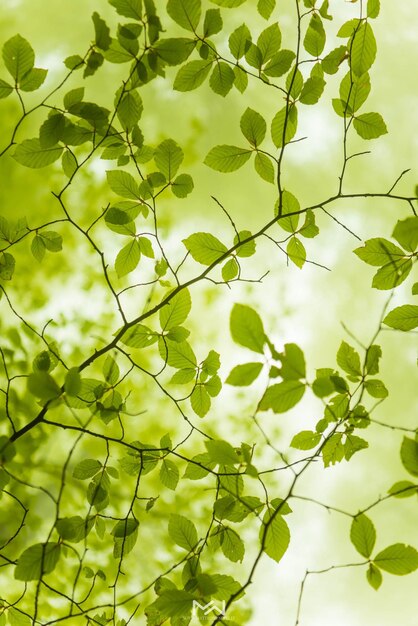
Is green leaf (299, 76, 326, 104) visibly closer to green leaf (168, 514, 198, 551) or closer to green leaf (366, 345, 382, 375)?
green leaf (366, 345, 382, 375)

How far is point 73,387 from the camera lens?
833mm

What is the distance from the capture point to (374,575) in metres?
0.92

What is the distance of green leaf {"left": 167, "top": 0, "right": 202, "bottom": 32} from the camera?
107 centimetres

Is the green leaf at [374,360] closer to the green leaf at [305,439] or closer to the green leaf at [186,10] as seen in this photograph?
the green leaf at [305,439]

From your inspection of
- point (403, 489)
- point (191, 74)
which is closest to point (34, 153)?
point (191, 74)

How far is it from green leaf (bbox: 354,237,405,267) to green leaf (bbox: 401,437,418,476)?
55 centimetres

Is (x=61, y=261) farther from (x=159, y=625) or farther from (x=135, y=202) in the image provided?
(x=159, y=625)

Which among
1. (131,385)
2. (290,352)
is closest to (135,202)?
(290,352)

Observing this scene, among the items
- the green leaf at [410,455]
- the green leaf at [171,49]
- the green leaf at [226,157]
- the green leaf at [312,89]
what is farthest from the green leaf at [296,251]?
the green leaf at [410,455]

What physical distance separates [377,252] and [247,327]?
0.68 m

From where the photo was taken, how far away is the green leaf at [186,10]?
1.07 meters

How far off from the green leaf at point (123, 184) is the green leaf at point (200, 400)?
587 millimetres

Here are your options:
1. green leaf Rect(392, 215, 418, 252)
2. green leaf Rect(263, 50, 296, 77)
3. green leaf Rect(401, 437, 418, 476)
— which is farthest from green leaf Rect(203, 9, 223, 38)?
green leaf Rect(401, 437, 418, 476)

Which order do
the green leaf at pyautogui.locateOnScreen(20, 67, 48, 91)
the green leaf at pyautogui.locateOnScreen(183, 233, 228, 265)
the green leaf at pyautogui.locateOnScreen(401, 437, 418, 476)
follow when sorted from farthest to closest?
the green leaf at pyautogui.locateOnScreen(183, 233, 228, 265) → the green leaf at pyautogui.locateOnScreen(20, 67, 48, 91) → the green leaf at pyautogui.locateOnScreen(401, 437, 418, 476)
